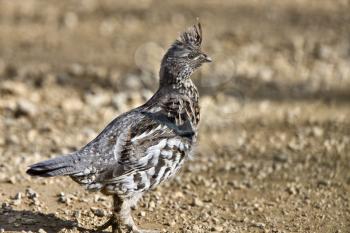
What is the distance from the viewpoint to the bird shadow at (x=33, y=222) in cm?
722

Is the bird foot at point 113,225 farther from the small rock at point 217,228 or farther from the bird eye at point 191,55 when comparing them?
the bird eye at point 191,55

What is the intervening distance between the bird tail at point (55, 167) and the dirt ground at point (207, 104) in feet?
2.97

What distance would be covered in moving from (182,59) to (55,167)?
75.3 inches

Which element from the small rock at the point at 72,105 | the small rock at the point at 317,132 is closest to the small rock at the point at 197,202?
Answer: the small rock at the point at 317,132

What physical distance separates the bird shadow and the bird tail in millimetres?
910

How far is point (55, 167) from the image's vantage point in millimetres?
6453

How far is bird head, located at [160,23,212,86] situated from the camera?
25.3 feet

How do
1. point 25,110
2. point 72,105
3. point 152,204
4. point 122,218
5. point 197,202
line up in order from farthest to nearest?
point 72,105 → point 25,110 → point 197,202 → point 152,204 → point 122,218

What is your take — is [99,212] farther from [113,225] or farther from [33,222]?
[33,222]

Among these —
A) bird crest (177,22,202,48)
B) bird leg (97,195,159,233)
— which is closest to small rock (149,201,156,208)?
bird leg (97,195,159,233)

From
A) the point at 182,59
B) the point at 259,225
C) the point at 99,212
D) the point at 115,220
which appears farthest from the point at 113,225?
the point at 182,59

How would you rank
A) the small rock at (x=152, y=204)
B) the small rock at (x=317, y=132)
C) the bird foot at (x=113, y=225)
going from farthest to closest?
1. the small rock at (x=317, y=132)
2. the small rock at (x=152, y=204)
3. the bird foot at (x=113, y=225)

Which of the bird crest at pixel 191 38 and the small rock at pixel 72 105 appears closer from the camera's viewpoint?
the bird crest at pixel 191 38

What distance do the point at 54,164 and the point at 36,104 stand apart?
507 centimetres
